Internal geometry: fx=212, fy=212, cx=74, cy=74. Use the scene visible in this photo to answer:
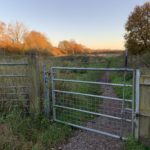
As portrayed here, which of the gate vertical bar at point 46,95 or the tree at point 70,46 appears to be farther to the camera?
the tree at point 70,46

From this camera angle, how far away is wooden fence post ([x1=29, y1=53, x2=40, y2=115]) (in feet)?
17.3

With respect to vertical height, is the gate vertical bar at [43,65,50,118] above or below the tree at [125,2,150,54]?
below

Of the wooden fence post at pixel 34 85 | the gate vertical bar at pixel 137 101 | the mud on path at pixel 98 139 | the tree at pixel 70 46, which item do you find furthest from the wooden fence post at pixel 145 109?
the tree at pixel 70 46

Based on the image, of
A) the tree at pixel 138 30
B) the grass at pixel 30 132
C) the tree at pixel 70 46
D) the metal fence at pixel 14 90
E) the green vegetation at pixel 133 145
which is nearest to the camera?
the green vegetation at pixel 133 145

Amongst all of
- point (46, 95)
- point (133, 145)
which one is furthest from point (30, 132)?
point (133, 145)

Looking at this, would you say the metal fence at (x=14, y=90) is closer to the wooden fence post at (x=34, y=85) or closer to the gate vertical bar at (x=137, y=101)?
the wooden fence post at (x=34, y=85)

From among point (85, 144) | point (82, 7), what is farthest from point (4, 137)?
point (82, 7)

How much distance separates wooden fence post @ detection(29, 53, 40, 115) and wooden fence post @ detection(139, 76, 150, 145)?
8.60ft

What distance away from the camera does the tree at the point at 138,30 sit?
3278 centimetres

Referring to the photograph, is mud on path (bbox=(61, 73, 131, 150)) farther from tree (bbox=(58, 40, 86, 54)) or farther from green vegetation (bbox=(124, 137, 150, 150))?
tree (bbox=(58, 40, 86, 54))

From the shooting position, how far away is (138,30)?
110 feet

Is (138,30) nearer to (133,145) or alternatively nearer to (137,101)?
(137,101)

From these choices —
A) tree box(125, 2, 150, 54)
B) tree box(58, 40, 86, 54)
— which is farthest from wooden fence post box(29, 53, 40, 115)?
tree box(58, 40, 86, 54)

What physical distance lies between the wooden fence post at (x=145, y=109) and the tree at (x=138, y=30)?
99.2 ft
